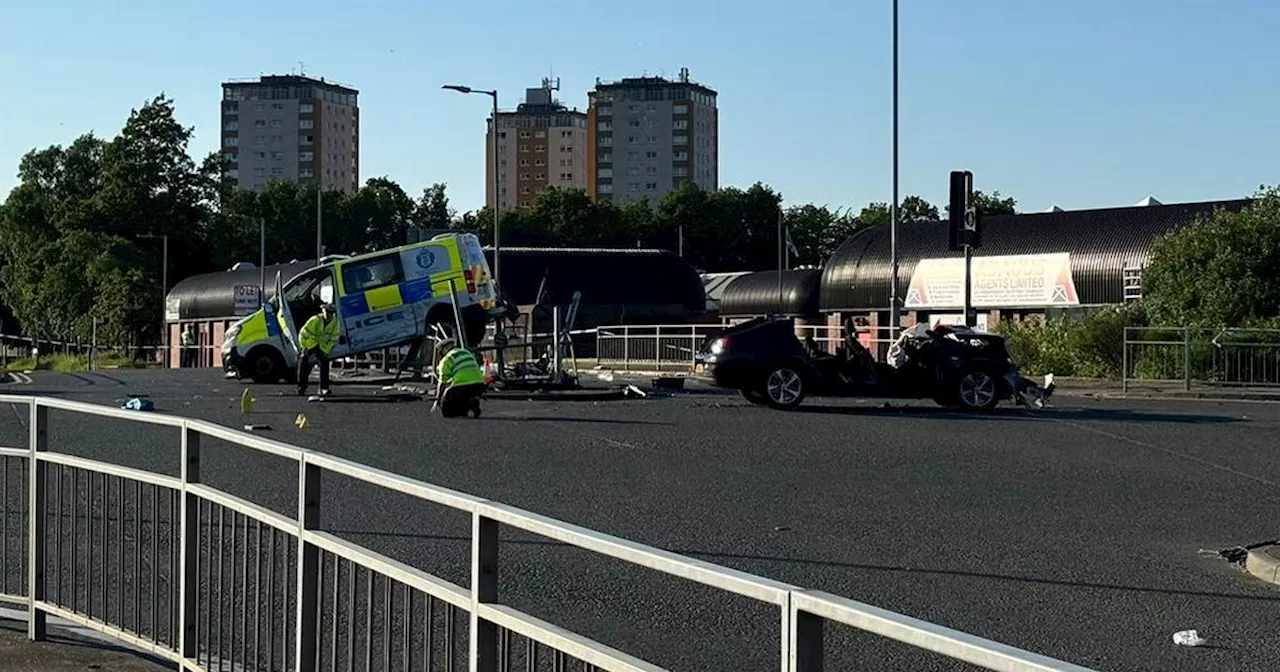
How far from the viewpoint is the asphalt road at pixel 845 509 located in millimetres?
7969

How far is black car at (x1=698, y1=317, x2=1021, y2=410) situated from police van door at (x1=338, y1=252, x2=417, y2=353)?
28.5 feet

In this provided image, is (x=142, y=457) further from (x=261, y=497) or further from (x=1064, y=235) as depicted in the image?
(x=1064, y=235)

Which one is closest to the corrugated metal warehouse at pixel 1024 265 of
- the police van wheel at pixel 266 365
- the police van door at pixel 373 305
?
the police van door at pixel 373 305

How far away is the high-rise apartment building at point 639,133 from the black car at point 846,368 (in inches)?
6620

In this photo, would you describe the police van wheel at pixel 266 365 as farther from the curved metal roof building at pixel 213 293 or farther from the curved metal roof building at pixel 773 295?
the curved metal roof building at pixel 213 293

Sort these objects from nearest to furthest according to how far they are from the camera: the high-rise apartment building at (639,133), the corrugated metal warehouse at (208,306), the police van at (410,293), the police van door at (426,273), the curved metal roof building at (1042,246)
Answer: the police van at (410,293)
the police van door at (426,273)
the curved metal roof building at (1042,246)
the corrugated metal warehouse at (208,306)
the high-rise apartment building at (639,133)

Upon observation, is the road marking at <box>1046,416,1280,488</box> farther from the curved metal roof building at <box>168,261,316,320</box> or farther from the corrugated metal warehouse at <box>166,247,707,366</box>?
the curved metal roof building at <box>168,261,316,320</box>

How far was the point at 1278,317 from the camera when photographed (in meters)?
37.2

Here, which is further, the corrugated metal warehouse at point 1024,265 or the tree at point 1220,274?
the corrugated metal warehouse at point 1024,265

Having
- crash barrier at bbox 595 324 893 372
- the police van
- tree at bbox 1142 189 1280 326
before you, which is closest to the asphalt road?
the police van

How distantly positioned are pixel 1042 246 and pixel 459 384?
37.6 m

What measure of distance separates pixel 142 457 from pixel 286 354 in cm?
2736

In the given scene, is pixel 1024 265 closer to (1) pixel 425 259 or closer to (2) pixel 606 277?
(2) pixel 606 277

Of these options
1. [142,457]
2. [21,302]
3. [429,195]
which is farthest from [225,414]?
[429,195]
